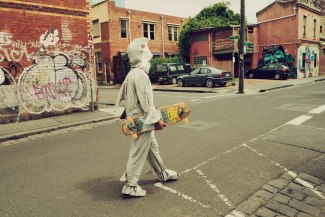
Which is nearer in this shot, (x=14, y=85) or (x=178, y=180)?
(x=178, y=180)

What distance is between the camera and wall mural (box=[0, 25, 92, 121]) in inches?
364

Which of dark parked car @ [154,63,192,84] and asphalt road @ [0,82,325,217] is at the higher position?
dark parked car @ [154,63,192,84]

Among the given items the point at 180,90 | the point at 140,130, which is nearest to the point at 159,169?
the point at 140,130

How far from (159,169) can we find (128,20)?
85.9ft

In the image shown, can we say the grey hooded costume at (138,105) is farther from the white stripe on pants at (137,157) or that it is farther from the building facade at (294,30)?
the building facade at (294,30)

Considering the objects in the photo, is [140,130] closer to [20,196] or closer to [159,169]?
[159,169]

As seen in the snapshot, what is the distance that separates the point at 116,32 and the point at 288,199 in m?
26.1

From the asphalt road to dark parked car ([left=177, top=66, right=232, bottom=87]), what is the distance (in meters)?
10.7

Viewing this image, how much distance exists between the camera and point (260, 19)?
31.2 metres

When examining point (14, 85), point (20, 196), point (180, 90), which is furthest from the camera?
point (180, 90)

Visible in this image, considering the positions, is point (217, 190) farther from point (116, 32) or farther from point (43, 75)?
point (116, 32)

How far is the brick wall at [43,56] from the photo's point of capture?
364 inches

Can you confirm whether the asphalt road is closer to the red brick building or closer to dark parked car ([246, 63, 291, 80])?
dark parked car ([246, 63, 291, 80])

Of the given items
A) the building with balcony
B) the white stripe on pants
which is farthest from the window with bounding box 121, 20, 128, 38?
the white stripe on pants
